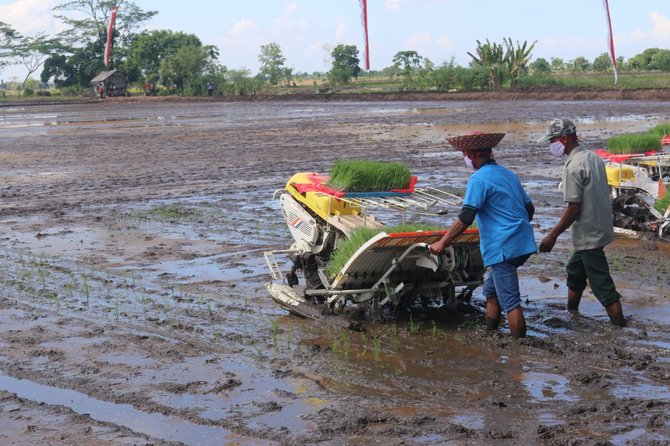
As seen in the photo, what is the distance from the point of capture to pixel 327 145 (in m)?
23.6

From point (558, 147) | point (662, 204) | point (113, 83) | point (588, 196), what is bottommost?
point (662, 204)

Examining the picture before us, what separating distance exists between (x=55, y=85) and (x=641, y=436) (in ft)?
270

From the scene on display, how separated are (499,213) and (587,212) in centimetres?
80

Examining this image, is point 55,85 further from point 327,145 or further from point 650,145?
point 650,145

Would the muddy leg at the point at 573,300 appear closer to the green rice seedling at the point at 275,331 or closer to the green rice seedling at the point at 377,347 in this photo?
the green rice seedling at the point at 377,347

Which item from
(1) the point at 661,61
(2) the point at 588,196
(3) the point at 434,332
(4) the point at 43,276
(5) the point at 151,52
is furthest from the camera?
(5) the point at 151,52

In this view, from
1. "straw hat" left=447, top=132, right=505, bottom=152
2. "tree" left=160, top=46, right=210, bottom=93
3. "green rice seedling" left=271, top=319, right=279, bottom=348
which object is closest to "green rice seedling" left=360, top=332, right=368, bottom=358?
"green rice seedling" left=271, top=319, right=279, bottom=348

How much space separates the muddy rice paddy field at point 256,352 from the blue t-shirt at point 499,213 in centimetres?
68

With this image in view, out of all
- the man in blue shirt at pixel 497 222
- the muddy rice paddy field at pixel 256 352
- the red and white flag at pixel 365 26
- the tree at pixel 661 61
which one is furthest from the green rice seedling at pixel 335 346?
the tree at pixel 661 61

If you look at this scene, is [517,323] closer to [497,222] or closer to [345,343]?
[497,222]

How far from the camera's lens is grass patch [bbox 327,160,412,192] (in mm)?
7824

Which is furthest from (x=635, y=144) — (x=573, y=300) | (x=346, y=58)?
(x=346, y=58)

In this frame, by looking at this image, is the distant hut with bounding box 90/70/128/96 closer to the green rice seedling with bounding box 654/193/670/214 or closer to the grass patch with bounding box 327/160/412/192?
the green rice seedling with bounding box 654/193/670/214

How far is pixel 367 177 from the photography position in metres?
7.87
